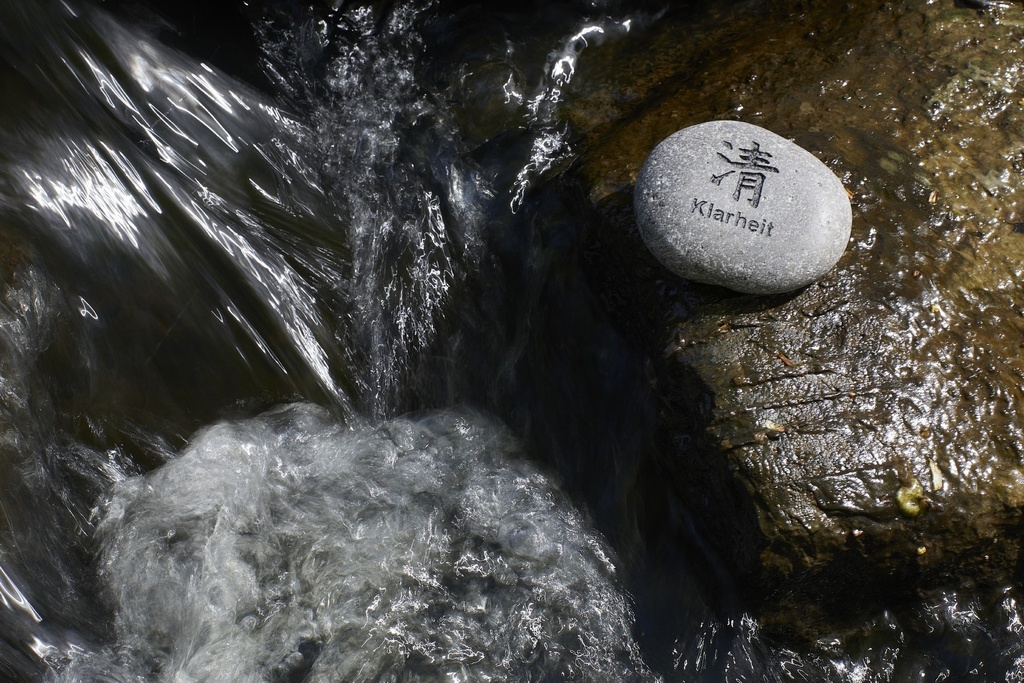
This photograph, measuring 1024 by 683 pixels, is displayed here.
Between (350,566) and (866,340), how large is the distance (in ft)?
7.49

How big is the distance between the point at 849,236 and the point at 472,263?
1.77m

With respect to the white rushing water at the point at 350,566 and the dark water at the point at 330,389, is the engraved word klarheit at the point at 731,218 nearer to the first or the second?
the dark water at the point at 330,389

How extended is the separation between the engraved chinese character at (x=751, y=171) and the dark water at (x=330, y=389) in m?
0.79

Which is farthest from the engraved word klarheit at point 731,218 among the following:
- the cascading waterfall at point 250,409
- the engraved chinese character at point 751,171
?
the cascading waterfall at point 250,409

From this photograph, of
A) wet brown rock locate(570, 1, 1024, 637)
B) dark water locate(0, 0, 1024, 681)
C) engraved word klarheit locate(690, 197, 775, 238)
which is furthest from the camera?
dark water locate(0, 0, 1024, 681)

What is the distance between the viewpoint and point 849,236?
10.4 feet

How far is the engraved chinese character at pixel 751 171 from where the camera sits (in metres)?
3.08

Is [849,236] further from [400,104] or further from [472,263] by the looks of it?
[400,104]

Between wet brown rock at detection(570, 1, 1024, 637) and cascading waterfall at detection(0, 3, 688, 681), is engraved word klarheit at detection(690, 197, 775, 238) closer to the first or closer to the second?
wet brown rock at detection(570, 1, 1024, 637)

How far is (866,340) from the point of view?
3.08 meters

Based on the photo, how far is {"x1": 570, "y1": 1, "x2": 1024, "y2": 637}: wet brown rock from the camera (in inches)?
114

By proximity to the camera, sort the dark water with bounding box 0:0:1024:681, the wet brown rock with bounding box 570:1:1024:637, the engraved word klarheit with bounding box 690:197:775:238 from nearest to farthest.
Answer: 1. the wet brown rock with bounding box 570:1:1024:637
2. the engraved word klarheit with bounding box 690:197:775:238
3. the dark water with bounding box 0:0:1024:681

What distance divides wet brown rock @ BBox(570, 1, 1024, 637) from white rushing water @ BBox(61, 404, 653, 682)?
72 centimetres

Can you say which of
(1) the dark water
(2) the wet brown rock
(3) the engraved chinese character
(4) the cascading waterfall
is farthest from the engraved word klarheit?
(4) the cascading waterfall
